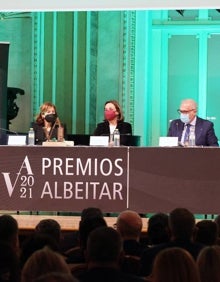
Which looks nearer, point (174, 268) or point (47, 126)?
point (174, 268)

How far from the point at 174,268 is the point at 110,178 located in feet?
12.4

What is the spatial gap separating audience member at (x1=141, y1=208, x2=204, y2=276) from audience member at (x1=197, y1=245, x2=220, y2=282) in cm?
84

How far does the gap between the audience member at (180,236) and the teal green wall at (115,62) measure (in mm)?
5343

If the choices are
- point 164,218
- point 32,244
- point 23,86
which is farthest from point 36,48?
point 32,244

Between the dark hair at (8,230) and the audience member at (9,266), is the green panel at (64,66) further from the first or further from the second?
the audience member at (9,266)

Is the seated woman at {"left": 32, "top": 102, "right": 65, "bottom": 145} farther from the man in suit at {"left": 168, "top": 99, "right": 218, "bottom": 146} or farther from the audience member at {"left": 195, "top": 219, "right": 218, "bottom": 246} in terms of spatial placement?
the audience member at {"left": 195, "top": 219, "right": 218, "bottom": 246}

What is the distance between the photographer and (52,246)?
346 centimetres

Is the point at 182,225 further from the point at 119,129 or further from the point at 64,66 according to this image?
the point at 64,66

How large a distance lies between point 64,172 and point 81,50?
11.9 ft

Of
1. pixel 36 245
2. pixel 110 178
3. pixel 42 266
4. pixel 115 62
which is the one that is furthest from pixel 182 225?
pixel 115 62

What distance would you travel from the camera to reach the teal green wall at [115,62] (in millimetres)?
9547

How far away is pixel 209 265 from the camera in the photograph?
112 inches

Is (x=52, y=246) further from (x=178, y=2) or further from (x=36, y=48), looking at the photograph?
(x=36, y=48)

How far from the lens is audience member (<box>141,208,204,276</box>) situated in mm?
3748
